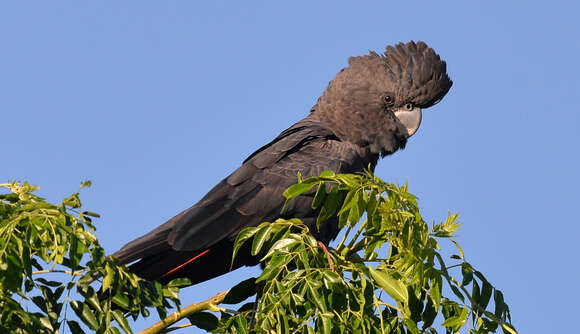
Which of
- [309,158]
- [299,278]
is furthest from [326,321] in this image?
[309,158]

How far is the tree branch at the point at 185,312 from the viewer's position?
3.36 m

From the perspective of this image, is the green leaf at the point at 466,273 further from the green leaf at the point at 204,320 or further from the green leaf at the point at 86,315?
the green leaf at the point at 86,315

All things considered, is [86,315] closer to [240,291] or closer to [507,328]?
[240,291]

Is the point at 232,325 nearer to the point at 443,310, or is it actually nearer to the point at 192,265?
the point at 443,310

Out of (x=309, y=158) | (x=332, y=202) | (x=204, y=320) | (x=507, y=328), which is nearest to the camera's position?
(x=507, y=328)

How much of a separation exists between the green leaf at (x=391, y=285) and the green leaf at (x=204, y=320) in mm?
886

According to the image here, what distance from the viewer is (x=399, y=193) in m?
2.97

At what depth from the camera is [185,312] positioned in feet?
11.5

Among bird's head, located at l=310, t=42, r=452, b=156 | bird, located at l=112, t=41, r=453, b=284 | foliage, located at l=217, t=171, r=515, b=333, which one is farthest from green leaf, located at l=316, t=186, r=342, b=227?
bird's head, located at l=310, t=42, r=452, b=156

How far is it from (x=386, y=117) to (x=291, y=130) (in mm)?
938

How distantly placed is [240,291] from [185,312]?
0.97ft

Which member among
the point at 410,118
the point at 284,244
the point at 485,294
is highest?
the point at 410,118

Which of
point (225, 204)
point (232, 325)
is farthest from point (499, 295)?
point (225, 204)

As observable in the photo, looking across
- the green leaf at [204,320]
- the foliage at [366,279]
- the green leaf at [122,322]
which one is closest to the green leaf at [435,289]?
the foliage at [366,279]
